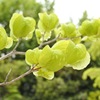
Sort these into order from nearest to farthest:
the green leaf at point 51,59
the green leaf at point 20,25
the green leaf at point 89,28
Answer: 1. the green leaf at point 51,59
2. the green leaf at point 20,25
3. the green leaf at point 89,28

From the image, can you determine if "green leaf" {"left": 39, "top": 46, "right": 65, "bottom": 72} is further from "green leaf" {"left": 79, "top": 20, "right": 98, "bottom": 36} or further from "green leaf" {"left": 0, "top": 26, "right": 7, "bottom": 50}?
"green leaf" {"left": 79, "top": 20, "right": 98, "bottom": 36}

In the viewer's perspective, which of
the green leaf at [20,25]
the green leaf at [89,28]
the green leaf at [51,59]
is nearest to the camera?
the green leaf at [51,59]

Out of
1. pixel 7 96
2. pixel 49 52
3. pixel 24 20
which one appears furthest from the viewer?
pixel 7 96

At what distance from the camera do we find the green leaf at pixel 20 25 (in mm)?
731

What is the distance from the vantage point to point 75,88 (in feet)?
38.7

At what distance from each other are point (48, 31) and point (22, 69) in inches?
397

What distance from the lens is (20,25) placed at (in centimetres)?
73

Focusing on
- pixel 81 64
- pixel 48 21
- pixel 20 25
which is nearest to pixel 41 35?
Result: pixel 48 21

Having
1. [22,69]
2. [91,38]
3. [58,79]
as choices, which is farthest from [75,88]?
[91,38]

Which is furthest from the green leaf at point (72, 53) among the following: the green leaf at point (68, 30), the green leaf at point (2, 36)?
the green leaf at point (68, 30)

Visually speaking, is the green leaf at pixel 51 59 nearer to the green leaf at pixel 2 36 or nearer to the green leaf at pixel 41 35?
the green leaf at pixel 2 36

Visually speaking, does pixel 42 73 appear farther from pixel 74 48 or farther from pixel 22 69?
pixel 22 69

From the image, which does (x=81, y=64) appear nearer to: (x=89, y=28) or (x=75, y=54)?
(x=75, y=54)

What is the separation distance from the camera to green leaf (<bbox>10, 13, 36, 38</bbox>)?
731mm
